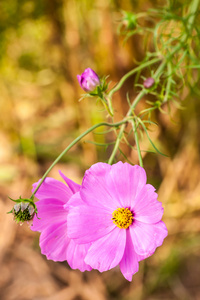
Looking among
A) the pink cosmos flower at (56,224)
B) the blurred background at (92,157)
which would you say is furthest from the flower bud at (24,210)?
the blurred background at (92,157)

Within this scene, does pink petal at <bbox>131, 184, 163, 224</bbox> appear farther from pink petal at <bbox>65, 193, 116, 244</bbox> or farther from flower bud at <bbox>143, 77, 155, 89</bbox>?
flower bud at <bbox>143, 77, 155, 89</bbox>

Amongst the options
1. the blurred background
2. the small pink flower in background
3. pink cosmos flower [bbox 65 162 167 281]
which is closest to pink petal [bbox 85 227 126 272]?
pink cosmos flower [bbox 65 162 167 281]

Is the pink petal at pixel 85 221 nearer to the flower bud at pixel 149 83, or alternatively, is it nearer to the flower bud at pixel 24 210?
the flower bud at pixel 24 210

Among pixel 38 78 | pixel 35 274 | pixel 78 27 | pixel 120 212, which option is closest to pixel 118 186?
pixel 120 212

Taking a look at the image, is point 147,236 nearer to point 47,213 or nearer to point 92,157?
point 47,213

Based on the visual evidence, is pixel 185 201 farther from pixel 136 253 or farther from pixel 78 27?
pixel 136 253

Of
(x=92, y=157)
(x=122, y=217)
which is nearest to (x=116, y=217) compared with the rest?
(x=122, y=217)
